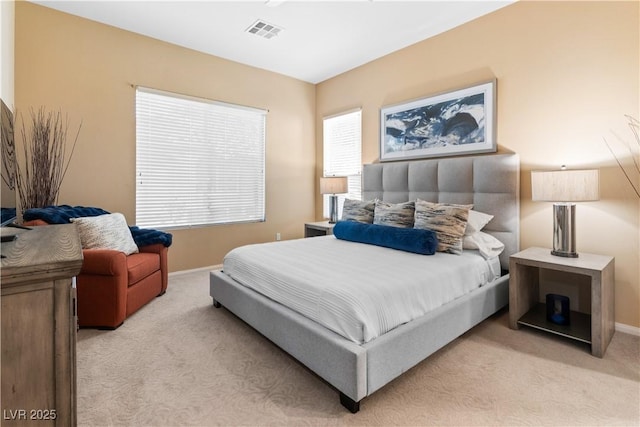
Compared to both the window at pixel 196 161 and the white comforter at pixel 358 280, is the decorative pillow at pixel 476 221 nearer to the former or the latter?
the white comforter at pixel 358 280

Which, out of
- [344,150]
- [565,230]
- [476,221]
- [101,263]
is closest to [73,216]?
[101,263]

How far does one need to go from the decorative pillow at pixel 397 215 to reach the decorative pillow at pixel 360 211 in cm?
18

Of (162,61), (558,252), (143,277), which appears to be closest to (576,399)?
(558,252)

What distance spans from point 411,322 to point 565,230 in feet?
5.28

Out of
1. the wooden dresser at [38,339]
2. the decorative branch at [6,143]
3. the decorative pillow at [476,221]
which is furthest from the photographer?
the decorative pillow at [476,221]

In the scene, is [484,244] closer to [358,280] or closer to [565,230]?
[565,230]

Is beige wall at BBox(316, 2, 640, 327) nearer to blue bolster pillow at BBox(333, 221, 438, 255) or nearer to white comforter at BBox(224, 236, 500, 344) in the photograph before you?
white comforter at BBox(224, 236, 500, 344)

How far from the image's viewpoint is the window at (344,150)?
4.55m

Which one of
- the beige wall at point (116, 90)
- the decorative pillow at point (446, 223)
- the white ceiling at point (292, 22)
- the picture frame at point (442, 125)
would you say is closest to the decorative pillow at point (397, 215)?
the decorative pillow at point (446, 223)

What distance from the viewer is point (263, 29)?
137 inches

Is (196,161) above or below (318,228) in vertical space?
above

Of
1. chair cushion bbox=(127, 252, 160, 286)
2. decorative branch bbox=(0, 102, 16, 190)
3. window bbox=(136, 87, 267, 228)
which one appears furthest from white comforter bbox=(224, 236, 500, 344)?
window bbox=(136, 87, 267, 228)

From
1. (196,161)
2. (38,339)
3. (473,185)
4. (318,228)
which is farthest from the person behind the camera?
(318,228)

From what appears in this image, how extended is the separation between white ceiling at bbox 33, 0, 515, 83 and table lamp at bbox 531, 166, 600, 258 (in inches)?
71.7
